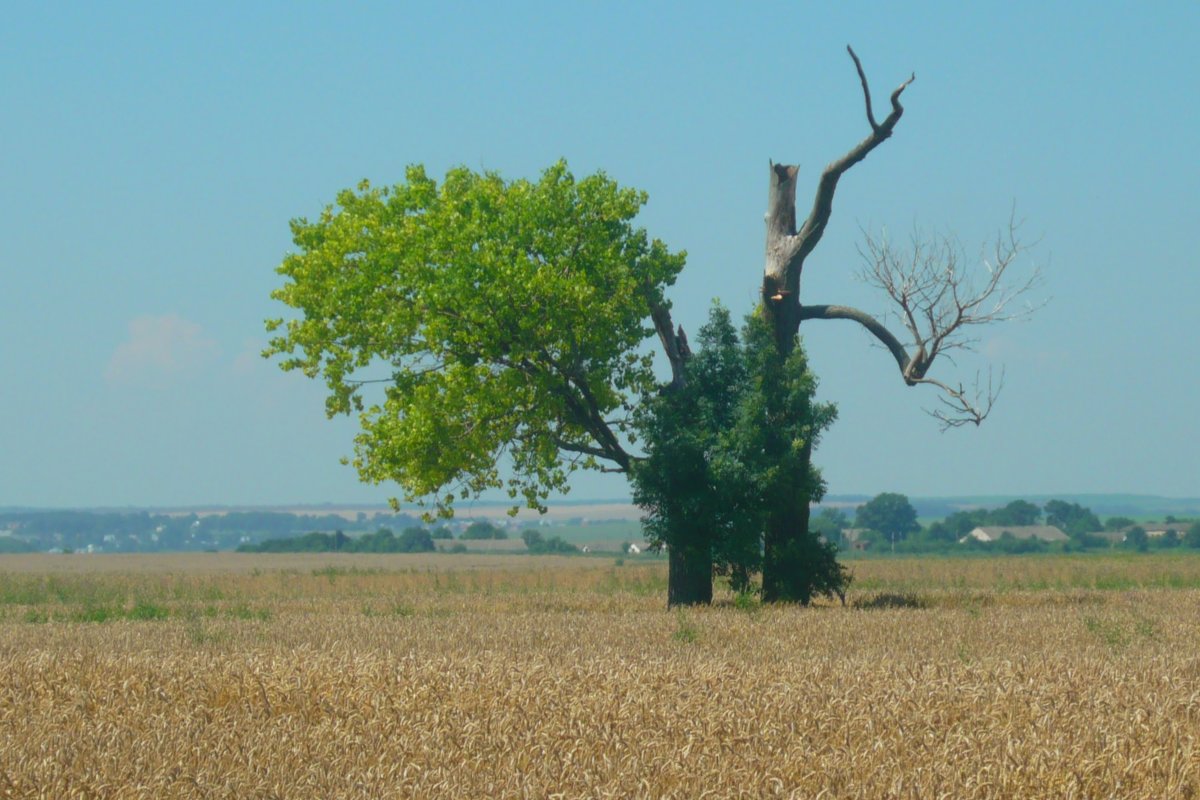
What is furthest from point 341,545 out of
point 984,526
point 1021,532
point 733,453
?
point 733,453

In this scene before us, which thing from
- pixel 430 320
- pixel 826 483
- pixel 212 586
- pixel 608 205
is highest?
pixel 608 205

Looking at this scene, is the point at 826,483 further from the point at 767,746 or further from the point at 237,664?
the point at 767,746

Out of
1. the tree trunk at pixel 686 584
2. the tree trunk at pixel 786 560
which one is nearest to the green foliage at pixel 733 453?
the tree trunk at pixel 786 560

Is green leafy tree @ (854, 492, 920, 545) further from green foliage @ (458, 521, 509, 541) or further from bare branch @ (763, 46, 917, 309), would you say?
bare branch @ (763, 46, 917, 309)

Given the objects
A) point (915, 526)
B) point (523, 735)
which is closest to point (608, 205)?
point (523, 735)

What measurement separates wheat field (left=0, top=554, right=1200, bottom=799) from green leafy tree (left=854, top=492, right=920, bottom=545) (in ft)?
426

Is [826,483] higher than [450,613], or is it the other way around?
[826,483]

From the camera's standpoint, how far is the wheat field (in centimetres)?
805

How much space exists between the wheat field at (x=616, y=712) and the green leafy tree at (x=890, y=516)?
130 m

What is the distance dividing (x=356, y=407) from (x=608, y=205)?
23.2 ft

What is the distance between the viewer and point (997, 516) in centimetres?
16550

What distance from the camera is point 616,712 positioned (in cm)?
1016

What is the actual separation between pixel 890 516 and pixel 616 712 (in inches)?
5600

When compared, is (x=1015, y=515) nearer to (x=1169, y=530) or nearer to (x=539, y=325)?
(x=1169, y=530)
